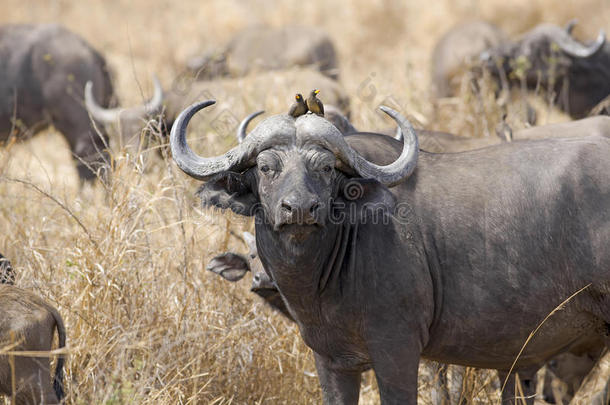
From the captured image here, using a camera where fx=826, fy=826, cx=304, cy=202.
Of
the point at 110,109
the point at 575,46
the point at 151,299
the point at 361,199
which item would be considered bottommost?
the point at 151,299

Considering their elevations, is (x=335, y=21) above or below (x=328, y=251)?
above

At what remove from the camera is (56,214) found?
6.30 metres

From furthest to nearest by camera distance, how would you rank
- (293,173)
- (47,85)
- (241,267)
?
(47,85) < (241,267) < (293,173)

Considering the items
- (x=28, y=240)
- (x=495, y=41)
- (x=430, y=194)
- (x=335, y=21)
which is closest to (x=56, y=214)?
(x=28, y=240)

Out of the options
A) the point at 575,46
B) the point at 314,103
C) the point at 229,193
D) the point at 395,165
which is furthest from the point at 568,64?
the point at 229,193

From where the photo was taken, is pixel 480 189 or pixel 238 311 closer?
pixel 480 189

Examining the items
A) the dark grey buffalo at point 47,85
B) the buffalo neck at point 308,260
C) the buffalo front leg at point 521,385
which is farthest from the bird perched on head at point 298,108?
the dark grey buffalo at point 47,85

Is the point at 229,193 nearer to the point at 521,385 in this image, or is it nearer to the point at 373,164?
the point at 373,164

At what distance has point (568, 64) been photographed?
1038cm

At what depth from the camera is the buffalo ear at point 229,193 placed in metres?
3.82

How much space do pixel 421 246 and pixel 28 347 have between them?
202 cm

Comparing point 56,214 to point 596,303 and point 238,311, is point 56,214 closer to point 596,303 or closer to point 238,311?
point 238,311

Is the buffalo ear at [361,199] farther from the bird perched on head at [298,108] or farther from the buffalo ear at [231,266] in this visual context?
the buffalo ear at [231,266]

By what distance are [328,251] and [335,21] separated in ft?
53.3
